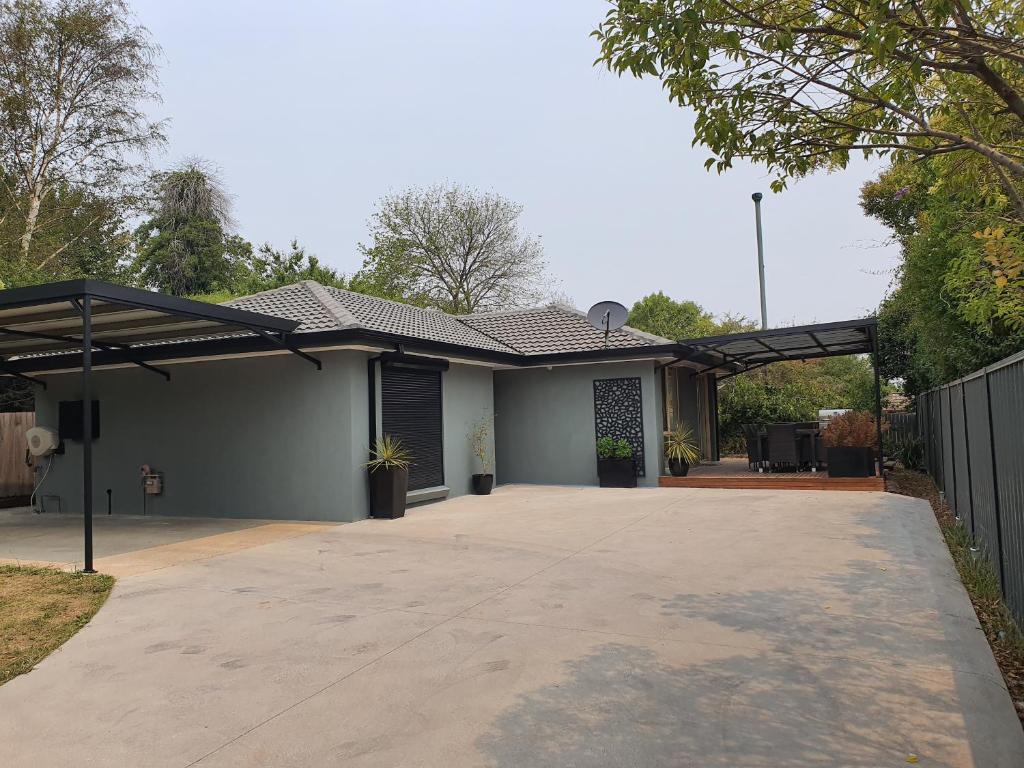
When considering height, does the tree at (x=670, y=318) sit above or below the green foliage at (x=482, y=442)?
above

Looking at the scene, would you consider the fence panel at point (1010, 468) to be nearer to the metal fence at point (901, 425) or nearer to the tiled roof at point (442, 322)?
the tiled roof at point (442, 322)

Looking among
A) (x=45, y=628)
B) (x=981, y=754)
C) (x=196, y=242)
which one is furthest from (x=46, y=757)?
(x=196, y=242)

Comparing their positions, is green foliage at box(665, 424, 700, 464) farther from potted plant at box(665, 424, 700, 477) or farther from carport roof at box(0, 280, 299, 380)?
carport roof at box(0, 280, 299, 380)

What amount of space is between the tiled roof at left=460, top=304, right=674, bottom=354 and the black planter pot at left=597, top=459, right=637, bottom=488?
2.29 meters

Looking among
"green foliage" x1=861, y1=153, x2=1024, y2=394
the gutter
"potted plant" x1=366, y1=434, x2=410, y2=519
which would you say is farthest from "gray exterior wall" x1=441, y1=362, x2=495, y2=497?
"green foliage" x1=861, y1=153, x2=1024, y2=394

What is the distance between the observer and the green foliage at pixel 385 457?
10.5 metres

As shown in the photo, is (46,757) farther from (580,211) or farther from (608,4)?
(580,211)

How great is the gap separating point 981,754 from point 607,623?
2403 mm

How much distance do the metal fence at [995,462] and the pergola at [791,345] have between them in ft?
13.2

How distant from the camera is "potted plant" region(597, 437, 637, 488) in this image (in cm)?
1376

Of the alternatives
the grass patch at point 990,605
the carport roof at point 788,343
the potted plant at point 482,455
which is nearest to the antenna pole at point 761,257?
the carport roof at point 788,343

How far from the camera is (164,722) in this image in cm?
351

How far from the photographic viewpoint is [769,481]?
12969mm

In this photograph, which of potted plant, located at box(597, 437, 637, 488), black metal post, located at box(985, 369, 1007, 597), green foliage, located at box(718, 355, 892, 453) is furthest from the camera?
green foliage, located at box(718, 355, 892, 453)
